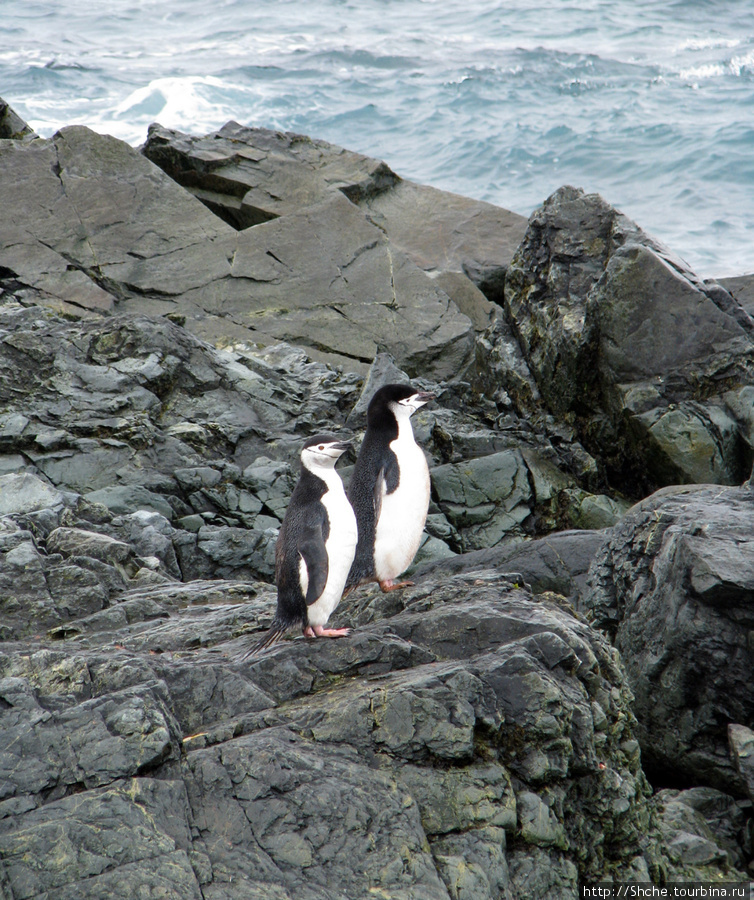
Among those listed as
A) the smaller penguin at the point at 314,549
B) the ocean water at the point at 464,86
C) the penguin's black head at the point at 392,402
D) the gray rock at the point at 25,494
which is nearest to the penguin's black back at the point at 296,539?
the smaller penguin at the point at 314,549

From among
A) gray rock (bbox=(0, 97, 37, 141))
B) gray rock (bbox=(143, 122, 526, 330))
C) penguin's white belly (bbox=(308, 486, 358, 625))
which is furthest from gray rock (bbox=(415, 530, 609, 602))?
gray rock (bbox=(0, 97, 37, 141))

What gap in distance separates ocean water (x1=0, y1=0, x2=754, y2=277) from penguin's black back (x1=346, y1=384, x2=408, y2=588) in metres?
18.7

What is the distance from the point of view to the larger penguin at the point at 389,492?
5.89 metres

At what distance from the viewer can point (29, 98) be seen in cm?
3269

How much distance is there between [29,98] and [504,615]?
34615 millimetres

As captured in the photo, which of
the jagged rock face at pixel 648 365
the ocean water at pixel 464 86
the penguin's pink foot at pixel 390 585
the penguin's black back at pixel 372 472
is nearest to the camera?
the penguin's pink foot at pixel 390 585

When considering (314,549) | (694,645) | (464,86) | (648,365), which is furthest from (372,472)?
(464,86)

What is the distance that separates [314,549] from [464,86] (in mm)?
33990

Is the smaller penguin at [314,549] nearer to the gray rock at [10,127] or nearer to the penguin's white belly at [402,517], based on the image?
the penguin's white belly at [402,517]

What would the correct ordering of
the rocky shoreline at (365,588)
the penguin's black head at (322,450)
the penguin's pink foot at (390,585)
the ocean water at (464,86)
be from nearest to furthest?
the rocky shoreline at (365,588), the penguin's black head at (322,450), the penguin's pink foot at (390,585), the ocean water at (464,86)

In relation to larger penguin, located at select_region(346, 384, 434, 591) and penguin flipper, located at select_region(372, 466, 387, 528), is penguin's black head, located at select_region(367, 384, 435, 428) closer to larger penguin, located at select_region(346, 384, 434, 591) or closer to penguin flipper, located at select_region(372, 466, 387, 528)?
larger penguin, located at select_region(346, 384, 434, 591)

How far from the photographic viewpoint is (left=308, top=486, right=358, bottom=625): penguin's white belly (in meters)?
4.57

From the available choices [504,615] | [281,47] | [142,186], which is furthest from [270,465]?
[281,47]

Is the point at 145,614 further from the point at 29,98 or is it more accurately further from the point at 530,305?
the point at 29,98
